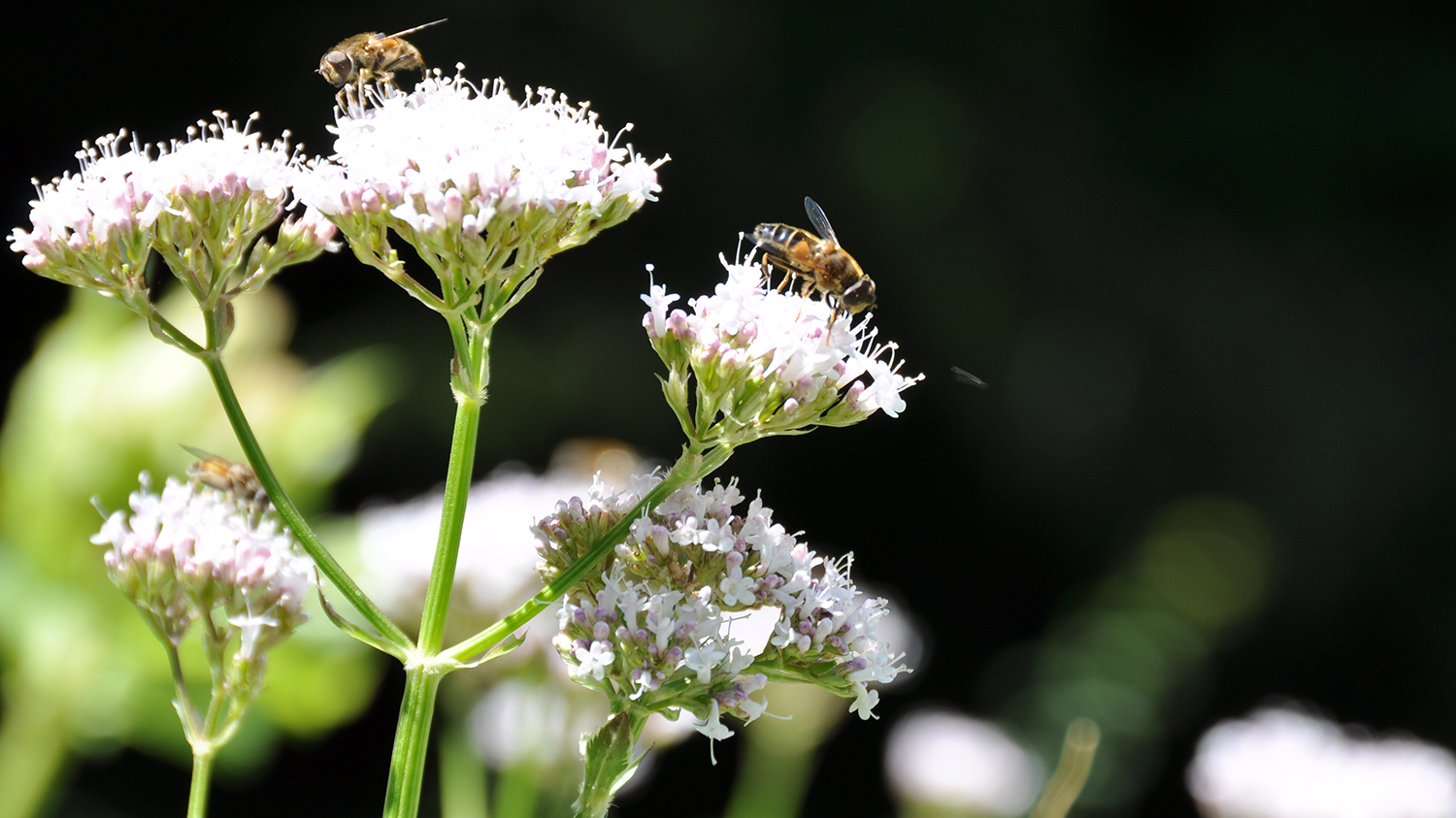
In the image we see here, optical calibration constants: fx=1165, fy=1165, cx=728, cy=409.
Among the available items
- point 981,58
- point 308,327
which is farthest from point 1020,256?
point 308,327

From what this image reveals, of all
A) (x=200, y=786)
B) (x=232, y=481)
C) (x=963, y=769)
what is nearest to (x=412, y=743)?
(x=200, y=786)

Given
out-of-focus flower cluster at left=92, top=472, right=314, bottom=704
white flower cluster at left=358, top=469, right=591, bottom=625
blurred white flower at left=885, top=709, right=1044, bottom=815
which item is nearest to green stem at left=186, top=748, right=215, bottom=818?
out-of-focus flower cluster at left=92, top=472, right=314, bottom=704

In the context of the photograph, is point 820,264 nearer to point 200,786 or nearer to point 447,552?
point 447,552

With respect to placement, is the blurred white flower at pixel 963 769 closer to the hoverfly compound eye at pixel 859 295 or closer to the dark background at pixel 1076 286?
the dark background at pixel 1076 286

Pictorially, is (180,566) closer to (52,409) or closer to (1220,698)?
(52,409)

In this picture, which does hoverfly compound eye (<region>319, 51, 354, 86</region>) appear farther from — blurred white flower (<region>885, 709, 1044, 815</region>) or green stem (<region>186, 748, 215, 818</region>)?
blurred white flower (<region>885, 709, 1044, 815</region>)
